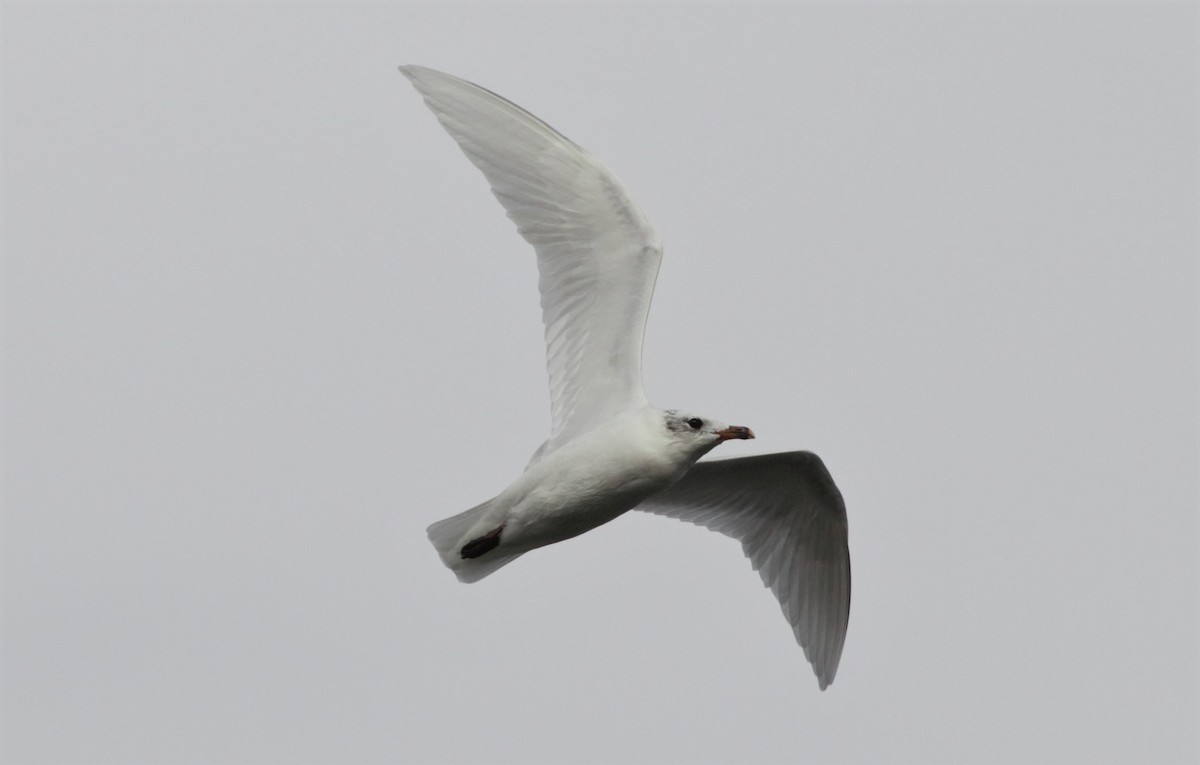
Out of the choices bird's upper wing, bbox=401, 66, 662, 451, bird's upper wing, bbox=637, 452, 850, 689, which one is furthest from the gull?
bird's upper wing, bbox=637, 452, 850, 689

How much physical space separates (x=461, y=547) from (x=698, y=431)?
1939 millimetres

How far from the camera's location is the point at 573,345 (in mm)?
14586

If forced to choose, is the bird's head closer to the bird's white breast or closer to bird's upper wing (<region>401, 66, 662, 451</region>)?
the bird's white breast

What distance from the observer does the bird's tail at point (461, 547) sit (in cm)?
1440

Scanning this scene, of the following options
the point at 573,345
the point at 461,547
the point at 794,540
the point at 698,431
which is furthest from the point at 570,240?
the point at 794,540

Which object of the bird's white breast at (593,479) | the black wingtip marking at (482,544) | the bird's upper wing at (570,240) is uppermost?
the bird's upper wing at (570,240)

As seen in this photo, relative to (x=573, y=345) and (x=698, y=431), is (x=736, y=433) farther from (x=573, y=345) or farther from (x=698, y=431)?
(x=573, y=345)

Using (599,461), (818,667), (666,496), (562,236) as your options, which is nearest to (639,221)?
(562,236)

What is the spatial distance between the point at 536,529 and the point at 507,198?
2342mm

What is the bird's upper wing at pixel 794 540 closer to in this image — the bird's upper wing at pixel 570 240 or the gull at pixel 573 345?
the gull at pixel 573 345

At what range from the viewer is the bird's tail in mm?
14398

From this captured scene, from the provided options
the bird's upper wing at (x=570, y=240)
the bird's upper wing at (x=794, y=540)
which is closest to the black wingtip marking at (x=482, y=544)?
the bird's upper wing at (x=570, y=240)

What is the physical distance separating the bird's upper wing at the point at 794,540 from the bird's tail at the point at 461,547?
6.27 ft

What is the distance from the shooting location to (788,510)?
1628cm
